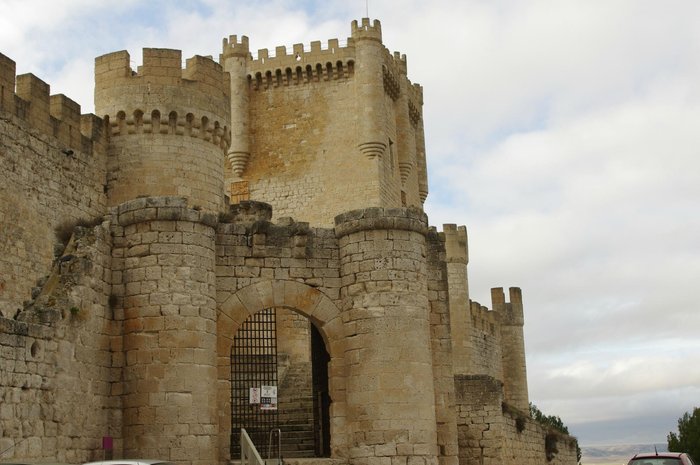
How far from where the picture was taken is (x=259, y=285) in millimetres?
14555

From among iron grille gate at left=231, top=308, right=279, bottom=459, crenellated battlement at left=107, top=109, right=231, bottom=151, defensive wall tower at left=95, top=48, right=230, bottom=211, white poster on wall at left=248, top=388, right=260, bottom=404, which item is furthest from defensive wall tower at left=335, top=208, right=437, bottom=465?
crenellated battlement at left=107, top=109, right=231, bottom=151

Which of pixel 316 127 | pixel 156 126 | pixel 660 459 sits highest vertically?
pixel 316 127

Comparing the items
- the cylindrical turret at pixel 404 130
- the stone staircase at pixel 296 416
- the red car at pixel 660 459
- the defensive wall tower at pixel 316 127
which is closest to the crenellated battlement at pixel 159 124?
the stone staircase at pixel 296 416

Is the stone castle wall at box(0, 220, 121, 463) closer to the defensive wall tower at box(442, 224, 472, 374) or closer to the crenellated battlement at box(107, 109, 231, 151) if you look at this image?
the crenellated battlement at box(107, 109, 231, 151)

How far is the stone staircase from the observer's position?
55.0ft

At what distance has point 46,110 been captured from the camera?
19.6 m

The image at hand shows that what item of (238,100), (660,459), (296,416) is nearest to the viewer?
(660,459)

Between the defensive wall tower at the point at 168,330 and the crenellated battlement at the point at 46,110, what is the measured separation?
238 inches

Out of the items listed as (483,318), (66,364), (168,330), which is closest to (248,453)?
(168,330)

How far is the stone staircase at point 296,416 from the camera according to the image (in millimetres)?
16766

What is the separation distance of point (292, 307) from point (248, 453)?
2.42 metres

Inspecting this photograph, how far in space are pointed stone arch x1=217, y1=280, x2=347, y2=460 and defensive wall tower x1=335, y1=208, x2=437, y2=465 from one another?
0.16 metres

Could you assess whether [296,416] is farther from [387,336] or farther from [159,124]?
[159,124]

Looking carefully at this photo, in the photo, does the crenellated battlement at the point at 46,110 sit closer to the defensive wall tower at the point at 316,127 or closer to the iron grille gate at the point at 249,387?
the iron grille gate at the point at 249,387
